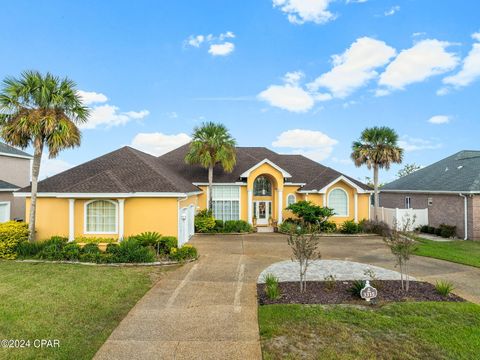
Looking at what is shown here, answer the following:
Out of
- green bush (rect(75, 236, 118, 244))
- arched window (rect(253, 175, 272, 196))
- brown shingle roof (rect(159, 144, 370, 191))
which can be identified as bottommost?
green bush (rect(75, 236, 118, 244))

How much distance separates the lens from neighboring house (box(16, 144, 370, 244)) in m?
14.8

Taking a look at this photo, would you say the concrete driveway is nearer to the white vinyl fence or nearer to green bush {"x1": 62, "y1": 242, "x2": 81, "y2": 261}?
green bush {"x1": 62, "y1": 242, "x2": 81, "y2": 261}

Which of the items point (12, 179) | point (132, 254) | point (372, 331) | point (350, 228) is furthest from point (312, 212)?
point (12, 179)

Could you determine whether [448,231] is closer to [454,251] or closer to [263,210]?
[454,251]

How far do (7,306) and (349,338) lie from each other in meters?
8.88

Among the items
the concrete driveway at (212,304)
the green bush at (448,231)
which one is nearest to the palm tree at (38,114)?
the concrete driveway at (212,304)

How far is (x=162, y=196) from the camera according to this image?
15.0m

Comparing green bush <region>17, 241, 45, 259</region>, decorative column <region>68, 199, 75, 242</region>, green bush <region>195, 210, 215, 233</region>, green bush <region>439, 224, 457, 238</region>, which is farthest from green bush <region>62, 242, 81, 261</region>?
green bush <region>439, 224, 457, 238</region>

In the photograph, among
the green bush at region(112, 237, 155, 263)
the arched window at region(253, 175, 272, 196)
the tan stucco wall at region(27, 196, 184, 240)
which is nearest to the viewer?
the green bush at region(112, 237, 155, 263)

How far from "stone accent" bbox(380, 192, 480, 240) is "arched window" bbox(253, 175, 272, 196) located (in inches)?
539

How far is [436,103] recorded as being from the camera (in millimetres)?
21438

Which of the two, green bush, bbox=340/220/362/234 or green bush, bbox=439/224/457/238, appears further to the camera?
green bush, bbox=340/220/362/234

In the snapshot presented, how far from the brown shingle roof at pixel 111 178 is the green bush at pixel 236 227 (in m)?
7.41

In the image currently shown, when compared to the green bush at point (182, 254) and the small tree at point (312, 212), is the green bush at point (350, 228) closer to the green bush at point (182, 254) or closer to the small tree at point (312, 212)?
the small tree at point (312, 212)
